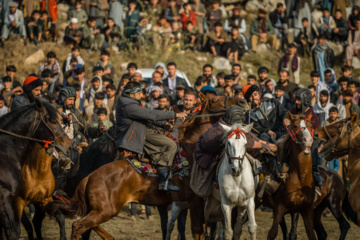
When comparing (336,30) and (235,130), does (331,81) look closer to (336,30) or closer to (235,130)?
(336,30)

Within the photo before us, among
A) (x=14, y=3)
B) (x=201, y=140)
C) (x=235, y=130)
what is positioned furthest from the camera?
(x=14, y=3)

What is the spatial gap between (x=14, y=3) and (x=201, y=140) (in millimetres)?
13621

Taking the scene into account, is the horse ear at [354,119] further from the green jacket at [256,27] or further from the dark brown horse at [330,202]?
the green jacket at [256,27]

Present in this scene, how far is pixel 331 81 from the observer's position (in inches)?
690

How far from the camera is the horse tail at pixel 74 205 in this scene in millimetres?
9758

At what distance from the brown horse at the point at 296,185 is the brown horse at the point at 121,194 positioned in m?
1.07

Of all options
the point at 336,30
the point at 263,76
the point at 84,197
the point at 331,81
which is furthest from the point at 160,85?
the point at 336,30

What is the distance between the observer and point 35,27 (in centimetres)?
2139

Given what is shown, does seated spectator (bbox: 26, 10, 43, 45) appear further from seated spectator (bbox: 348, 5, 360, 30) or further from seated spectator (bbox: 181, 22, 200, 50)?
seated spectator (bbox: 348, 5, 360, 30)

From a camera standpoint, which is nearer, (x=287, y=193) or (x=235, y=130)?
(x=235, y=130)

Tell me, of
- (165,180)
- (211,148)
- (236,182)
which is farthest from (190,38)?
(236,182)

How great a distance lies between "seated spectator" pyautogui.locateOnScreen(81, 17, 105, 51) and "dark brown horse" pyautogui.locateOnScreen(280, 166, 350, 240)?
1216cm

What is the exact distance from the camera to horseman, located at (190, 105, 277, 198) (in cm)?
910

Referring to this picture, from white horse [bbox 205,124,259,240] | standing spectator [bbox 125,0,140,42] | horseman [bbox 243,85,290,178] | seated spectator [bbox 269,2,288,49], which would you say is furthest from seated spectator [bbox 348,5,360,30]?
white horse [bbox 205,124,259,240]
